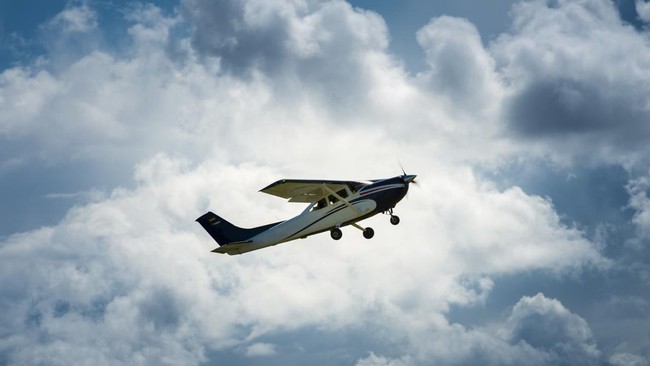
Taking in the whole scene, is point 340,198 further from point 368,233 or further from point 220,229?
point 220,229

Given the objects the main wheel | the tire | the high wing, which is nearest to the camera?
the high wing

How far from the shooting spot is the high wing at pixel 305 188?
1490 inches

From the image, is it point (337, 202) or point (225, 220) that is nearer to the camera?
point (337, 202)

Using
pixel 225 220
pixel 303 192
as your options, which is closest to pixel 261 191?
pixel 303 192

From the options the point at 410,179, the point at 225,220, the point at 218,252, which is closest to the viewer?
the point at 410,179

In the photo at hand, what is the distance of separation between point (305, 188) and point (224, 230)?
754 cm

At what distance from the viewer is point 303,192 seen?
3938 centimetres

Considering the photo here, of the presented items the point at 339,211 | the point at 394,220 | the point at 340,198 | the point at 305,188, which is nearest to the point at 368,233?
the point at 339,211

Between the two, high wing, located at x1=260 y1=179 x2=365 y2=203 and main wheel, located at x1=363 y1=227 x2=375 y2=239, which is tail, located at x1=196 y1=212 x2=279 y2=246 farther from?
main wheel, located at x1=363 y1=227 x2=375 y2=239

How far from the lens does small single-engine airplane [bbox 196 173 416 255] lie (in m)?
37.9

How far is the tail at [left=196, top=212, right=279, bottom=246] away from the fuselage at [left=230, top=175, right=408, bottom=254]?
1.49ft

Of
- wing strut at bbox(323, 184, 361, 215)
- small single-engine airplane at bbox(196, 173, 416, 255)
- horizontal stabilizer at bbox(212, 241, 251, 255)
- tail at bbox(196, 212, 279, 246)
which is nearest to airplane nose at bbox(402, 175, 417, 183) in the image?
small single-engine airplane at bbox(196, 173, 416, 255)

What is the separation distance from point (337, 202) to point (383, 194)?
3063 millimetres

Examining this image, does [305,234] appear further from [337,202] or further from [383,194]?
[383,194]
